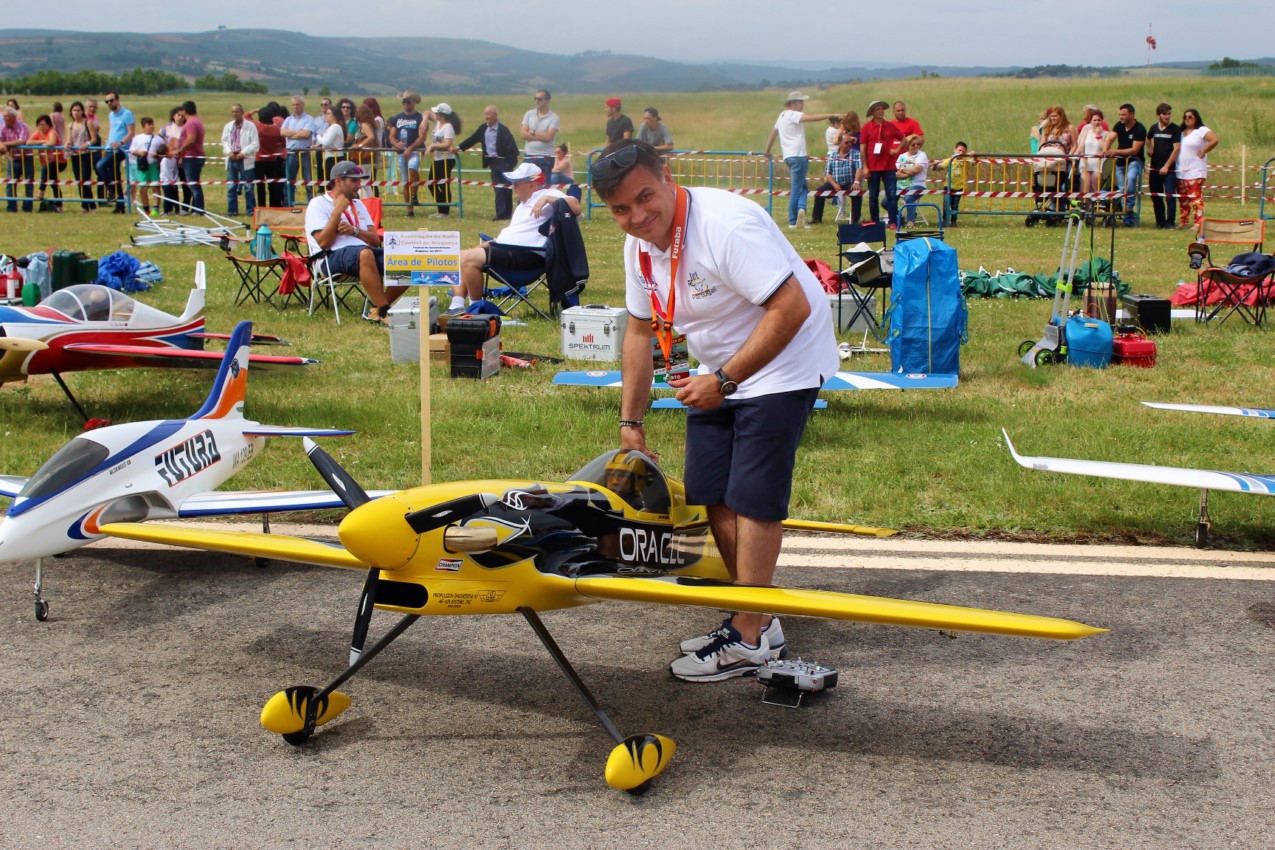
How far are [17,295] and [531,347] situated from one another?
4575 millimetres

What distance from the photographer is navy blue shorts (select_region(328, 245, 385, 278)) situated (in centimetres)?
1206

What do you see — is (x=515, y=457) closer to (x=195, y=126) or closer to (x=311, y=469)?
(x=311, y=469)

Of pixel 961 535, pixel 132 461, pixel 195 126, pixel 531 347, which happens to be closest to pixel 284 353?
pixel 531 347

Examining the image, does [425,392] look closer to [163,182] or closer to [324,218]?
[324,218]

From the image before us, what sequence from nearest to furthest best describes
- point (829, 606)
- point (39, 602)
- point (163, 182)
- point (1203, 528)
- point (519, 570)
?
point (829, 606), point (519, 570), point (39, 602), point (1203, 528), point (163, 182)

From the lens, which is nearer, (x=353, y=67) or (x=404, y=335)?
(x=404, y=335)

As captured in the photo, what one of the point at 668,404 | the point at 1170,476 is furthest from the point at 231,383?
the point at 1170,476

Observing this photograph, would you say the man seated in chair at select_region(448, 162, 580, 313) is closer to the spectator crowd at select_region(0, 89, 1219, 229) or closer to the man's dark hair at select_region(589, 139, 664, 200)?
the spectator crowd at select_region(0, 89, 1219, 229)

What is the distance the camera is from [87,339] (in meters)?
8.29

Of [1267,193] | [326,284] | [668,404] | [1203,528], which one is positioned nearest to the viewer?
[1203,528]

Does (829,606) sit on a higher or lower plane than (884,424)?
higher

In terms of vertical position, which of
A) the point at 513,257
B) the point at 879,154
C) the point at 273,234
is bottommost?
the point at 513,257

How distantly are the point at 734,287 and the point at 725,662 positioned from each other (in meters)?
1.46

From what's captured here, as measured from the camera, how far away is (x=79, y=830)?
137 inches
